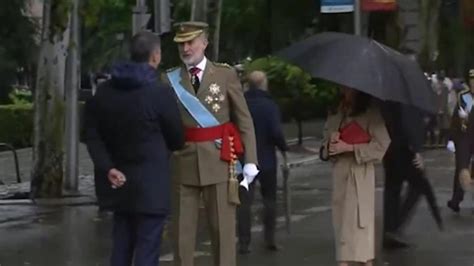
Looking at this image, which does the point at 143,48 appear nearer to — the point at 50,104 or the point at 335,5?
the point at 50,104

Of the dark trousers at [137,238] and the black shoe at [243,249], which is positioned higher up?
the dark trousers at [137,238]

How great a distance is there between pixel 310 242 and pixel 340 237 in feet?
12.7

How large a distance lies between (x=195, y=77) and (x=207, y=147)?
1.66 ft

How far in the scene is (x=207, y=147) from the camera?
9.27 metres

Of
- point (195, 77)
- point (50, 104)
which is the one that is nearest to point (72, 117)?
point (50, 104)

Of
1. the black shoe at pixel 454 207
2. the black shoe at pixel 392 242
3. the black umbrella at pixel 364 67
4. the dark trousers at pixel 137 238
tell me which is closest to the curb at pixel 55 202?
the black shoe at pixel 454 207

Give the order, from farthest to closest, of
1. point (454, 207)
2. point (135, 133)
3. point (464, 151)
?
point (454, 207), point (464, 151), point (135, 133)

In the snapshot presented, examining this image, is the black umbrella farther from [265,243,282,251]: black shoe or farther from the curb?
the curb

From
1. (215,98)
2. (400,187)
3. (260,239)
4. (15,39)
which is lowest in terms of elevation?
(15,39)

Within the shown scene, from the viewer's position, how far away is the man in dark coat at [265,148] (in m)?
13.2

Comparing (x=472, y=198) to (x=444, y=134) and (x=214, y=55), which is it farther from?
(x=444, y=134)

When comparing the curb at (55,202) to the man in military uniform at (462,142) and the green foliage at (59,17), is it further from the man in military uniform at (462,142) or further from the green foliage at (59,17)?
the man in military uniform at (462,142)

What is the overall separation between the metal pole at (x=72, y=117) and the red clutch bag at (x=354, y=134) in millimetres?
11076

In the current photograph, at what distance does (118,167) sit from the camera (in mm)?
8625
